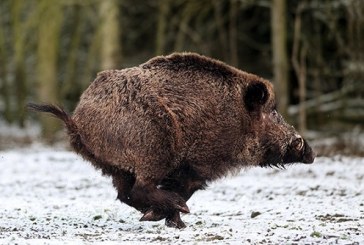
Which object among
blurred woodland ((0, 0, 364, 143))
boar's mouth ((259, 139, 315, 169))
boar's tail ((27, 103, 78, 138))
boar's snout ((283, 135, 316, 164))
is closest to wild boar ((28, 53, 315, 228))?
boar's tail ((27, 103, 78, 138))

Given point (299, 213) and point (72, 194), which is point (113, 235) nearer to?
point (299, 213)

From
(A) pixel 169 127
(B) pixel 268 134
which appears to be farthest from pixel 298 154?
(A) pixel 169 127

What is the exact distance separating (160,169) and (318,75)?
1600 cm

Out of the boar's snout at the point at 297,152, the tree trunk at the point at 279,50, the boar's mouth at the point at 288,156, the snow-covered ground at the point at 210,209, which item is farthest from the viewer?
the tree trunk at the point at 279,50

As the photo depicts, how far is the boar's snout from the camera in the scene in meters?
9.92

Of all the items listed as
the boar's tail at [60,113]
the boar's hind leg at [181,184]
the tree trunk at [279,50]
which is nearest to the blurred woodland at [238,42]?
the tree trunk at [279,50]

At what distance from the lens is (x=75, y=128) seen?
353 inches

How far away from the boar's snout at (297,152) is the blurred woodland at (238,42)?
1003 cm

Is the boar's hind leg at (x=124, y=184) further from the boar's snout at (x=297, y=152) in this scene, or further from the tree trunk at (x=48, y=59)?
the tree trunk at (x=48, y=59)

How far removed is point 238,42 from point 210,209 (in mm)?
16845

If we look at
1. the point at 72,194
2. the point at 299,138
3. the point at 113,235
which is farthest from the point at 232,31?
the point at 113,235

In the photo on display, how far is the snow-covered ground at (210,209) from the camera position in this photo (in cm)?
829

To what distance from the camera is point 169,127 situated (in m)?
8.82

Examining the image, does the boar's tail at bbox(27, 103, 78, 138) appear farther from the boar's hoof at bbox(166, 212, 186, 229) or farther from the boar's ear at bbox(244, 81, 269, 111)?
the boar's ear at bbox(244, 81, 269, 111)
